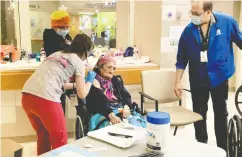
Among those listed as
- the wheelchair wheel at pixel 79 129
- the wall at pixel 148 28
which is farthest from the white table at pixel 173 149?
the wall at pixel 148 28

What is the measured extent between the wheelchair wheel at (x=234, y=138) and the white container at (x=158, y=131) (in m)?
0.85

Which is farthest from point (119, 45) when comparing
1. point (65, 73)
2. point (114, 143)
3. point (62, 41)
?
point (114, 143)

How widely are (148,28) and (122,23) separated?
0.57 meters

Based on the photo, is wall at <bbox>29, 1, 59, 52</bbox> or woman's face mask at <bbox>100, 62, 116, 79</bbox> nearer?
woman's face mask at <bbox>100, 62, 116, 79</bbox>

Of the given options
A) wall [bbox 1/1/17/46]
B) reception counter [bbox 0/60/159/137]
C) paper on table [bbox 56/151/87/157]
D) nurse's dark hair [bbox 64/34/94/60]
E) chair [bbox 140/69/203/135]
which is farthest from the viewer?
wall [bbox 1/1/17/46]

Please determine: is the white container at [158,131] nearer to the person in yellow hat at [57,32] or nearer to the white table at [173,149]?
the white table at [173,149]

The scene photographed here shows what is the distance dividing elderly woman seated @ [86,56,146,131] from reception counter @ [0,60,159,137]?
2.15ft

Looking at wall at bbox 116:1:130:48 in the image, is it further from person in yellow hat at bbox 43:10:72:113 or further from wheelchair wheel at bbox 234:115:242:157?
wheelchair wheel at bbox 234:115:242:157

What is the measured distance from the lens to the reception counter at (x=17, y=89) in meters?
3.10

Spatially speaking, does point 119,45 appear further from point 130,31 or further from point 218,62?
point 218,62

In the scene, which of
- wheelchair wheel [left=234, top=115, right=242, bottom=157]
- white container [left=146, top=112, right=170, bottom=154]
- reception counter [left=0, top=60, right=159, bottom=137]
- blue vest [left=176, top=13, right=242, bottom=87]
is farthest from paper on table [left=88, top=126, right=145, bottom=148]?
reception counter [left=0, top=60, right=159, bottom=137]

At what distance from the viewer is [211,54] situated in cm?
259

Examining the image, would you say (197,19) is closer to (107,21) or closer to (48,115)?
(48,115)

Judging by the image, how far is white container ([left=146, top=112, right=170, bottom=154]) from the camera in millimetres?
1419
